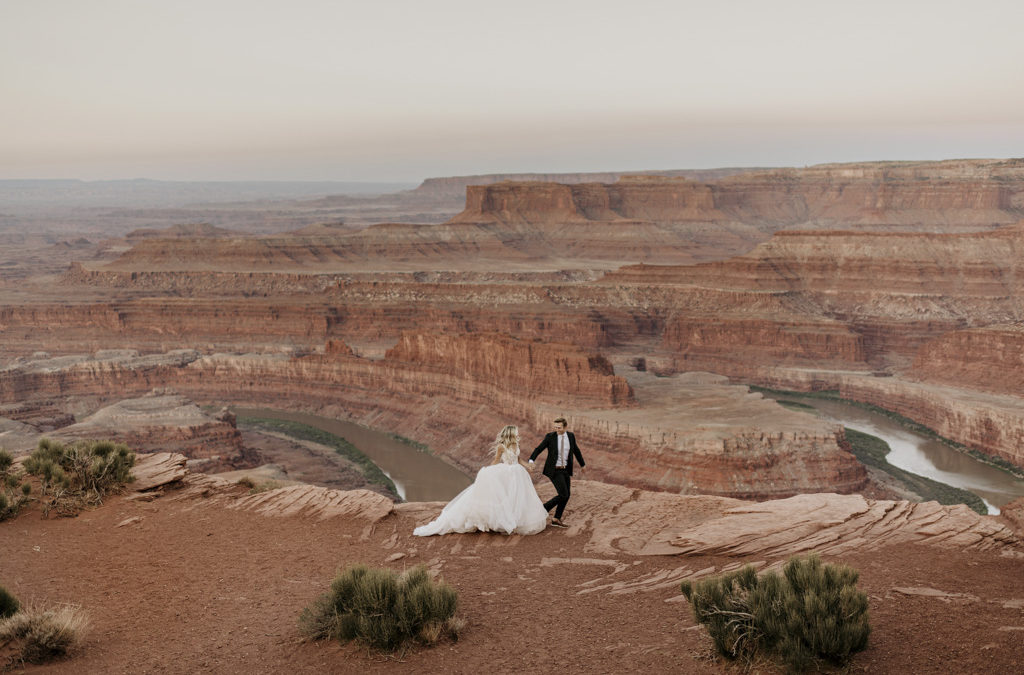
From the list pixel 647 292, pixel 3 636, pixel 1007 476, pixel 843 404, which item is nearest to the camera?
pixel 3 636

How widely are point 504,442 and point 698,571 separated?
3.49 metres

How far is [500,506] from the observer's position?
1345 centimetres

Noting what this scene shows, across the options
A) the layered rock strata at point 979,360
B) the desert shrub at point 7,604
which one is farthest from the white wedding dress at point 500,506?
the layered rock strata at point 979,360

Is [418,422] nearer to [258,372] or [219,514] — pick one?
[258,372]

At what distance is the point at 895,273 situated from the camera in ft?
275

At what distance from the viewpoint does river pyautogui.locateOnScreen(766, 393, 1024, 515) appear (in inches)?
1687

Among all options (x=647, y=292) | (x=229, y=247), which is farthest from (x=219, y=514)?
(x=229, y=247)

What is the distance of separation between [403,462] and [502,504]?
37193 millimetres

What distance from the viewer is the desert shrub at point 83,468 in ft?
53.1

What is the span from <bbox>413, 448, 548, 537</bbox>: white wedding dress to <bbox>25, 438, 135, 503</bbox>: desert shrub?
6.85 m

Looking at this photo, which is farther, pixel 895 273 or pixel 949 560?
pixel 895 273

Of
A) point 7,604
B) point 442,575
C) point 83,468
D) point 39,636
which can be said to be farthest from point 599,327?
point 39,636

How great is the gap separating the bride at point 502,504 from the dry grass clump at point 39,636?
541 centimetres

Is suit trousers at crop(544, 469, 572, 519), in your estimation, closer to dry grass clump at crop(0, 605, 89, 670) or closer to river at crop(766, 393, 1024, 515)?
dry grass clump at crop(0, 605, 89, 670)
